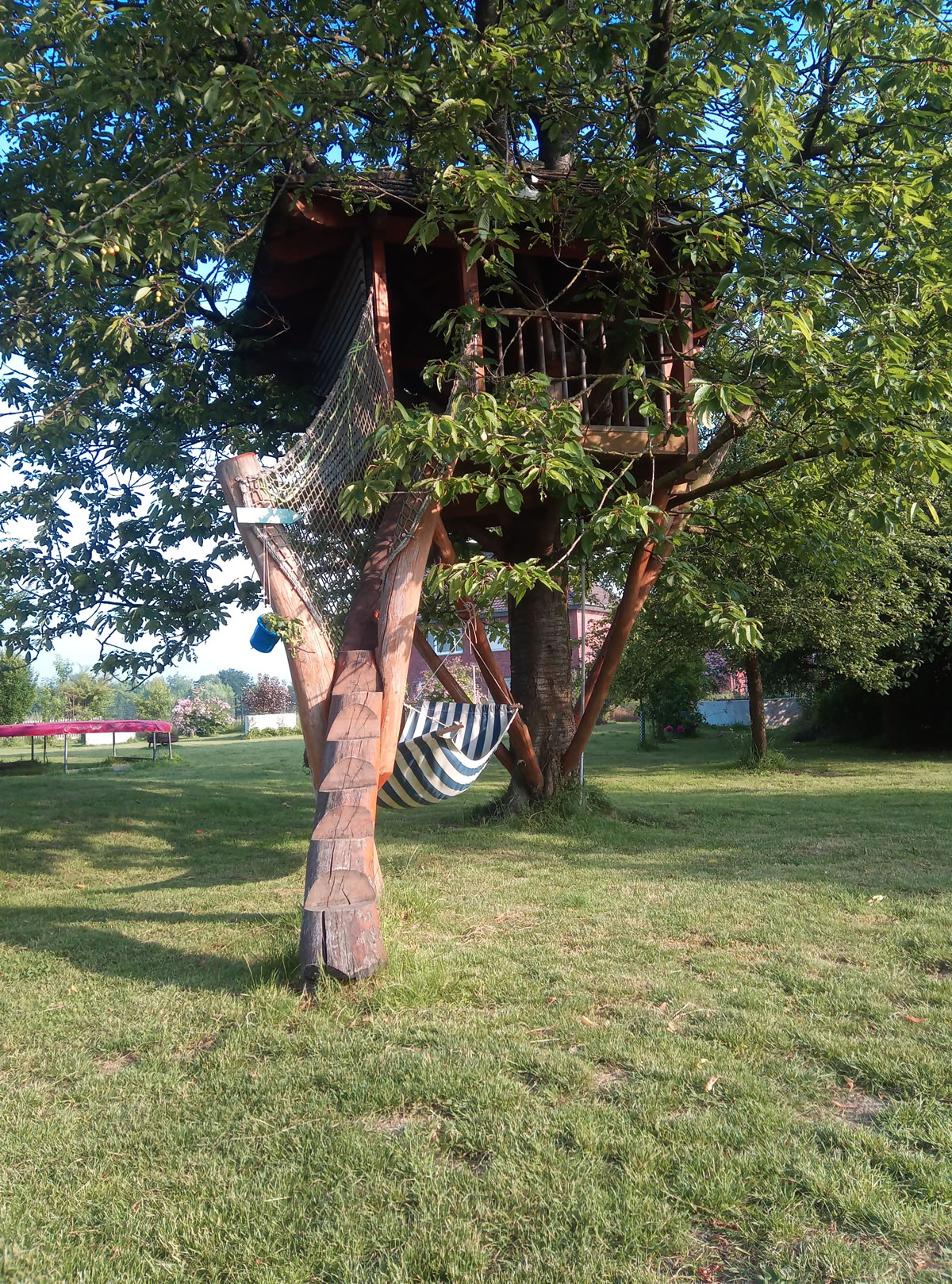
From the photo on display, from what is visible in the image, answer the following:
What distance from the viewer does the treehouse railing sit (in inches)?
253

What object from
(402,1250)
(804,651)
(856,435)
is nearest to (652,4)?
(856,435)

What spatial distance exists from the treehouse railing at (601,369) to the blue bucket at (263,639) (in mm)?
2498

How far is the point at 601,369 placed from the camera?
7840 millimetres

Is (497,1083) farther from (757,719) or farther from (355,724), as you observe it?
(757,719)

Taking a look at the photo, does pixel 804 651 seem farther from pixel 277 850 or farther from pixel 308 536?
pixel 308 536

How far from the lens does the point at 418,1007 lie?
3771mm

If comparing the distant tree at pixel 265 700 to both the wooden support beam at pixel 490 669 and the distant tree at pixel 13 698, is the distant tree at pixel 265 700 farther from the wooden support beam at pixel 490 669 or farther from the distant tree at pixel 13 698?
the wooden support beam at pixel 490 669

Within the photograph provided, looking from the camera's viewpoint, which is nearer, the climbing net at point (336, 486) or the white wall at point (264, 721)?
the climbing net at point (336, 486)

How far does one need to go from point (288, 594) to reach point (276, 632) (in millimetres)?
326

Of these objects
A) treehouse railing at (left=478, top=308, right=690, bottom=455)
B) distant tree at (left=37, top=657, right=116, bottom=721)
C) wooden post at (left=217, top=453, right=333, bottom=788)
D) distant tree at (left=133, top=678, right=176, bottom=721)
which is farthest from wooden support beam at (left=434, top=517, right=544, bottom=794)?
distant tree at (left=133, top=678, right=176, bottom=721)

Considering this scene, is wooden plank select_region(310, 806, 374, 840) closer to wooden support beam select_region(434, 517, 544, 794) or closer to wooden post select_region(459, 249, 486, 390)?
wooden support beam select_region(434, 517, 544, 794)

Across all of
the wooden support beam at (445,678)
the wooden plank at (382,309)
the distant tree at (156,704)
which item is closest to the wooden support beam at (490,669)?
the wooden support beam at (445,678)

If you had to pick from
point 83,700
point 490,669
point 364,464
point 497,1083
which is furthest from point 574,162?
point 83,700

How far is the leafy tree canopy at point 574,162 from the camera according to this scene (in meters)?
5.06
